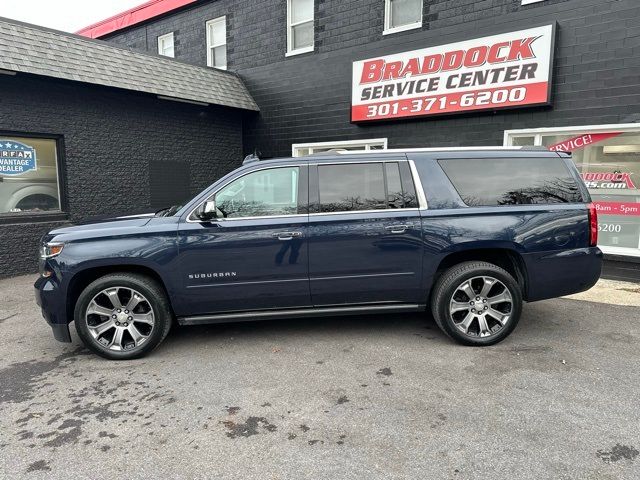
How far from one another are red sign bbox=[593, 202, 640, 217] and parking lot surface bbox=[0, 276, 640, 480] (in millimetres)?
2880

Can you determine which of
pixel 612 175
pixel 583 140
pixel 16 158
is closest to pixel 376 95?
pixel 583 140

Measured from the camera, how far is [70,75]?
7621 millimetres

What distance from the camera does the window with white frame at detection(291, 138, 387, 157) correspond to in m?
9.23

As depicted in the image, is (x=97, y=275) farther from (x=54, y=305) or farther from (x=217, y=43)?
(x=217, y=43)

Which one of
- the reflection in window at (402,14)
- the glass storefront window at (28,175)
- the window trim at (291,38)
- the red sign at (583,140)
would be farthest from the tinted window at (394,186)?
the glass storefront window at (28,175)

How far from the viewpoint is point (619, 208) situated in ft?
22.8

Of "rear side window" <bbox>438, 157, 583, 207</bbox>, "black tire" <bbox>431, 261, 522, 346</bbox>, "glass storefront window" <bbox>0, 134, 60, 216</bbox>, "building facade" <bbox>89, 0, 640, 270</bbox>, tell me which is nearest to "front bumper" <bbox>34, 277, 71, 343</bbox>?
"black tire" <bbox>431, 261, 522, 346</bbox>

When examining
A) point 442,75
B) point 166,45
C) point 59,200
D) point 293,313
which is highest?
point 166,45

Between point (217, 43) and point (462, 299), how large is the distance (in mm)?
10453

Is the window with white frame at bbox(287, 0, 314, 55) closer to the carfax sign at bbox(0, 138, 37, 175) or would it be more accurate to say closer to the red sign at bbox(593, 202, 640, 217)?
the carfax sign at bbox(0, 138, 37, 175)

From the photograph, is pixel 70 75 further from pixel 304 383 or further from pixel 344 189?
pixel 304 383

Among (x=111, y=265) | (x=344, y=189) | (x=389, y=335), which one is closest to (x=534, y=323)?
(x=389, y=335)

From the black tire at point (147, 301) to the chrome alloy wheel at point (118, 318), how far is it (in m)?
0.03

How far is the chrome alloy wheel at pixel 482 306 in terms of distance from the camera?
168 inches
